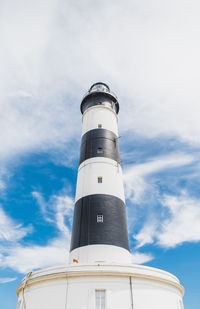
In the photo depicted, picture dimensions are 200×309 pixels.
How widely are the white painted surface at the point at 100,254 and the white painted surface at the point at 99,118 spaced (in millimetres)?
8555

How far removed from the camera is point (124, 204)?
1467 centimetres

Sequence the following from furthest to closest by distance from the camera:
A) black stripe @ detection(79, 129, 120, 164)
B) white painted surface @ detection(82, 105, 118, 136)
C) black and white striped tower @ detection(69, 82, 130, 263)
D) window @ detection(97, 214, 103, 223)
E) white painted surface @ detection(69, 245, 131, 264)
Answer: white painted surface @ detection(82, 105, 118, 136) < black stripe @ detection(79, 129, 120, 164) < window @ detection(97, 214, 103, 223) < black and white striped tower @ detection(69, 82, 130, 263) < white painted surface @ detection(69, 245, 131, 264)

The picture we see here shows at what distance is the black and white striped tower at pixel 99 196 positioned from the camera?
1212 cm

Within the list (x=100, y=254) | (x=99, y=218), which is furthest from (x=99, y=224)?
(x=100, y=254)

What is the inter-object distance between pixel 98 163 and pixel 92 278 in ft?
24.0

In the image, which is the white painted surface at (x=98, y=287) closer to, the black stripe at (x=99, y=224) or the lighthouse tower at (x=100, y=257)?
the lighthouse tower at (x=100, y=257)

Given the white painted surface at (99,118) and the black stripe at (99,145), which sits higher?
the white painted surface at (99,118)

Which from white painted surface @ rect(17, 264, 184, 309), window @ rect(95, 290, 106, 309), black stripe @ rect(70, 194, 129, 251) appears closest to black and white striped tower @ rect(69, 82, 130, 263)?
black stripe @ rect(70, 194, 129, 251)

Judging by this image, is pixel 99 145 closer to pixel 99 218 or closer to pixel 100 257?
pixel 99 218

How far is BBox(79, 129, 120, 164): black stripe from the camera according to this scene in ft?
52.2

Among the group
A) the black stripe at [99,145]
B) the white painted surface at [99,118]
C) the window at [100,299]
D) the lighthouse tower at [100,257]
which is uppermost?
the white painted surface at [99,118]

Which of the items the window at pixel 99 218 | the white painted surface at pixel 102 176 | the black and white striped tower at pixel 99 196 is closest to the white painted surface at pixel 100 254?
the black and white striped tower at pixel 99 196

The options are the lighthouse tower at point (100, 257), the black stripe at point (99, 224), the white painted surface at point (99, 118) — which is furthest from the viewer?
the white painted surface at point (99, 118)

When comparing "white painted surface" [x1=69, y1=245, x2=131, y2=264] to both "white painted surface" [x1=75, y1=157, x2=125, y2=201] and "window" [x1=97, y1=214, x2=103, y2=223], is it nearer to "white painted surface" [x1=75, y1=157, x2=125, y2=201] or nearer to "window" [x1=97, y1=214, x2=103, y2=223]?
"window" [x1=97, y1=214, x2=103, y2=223]
